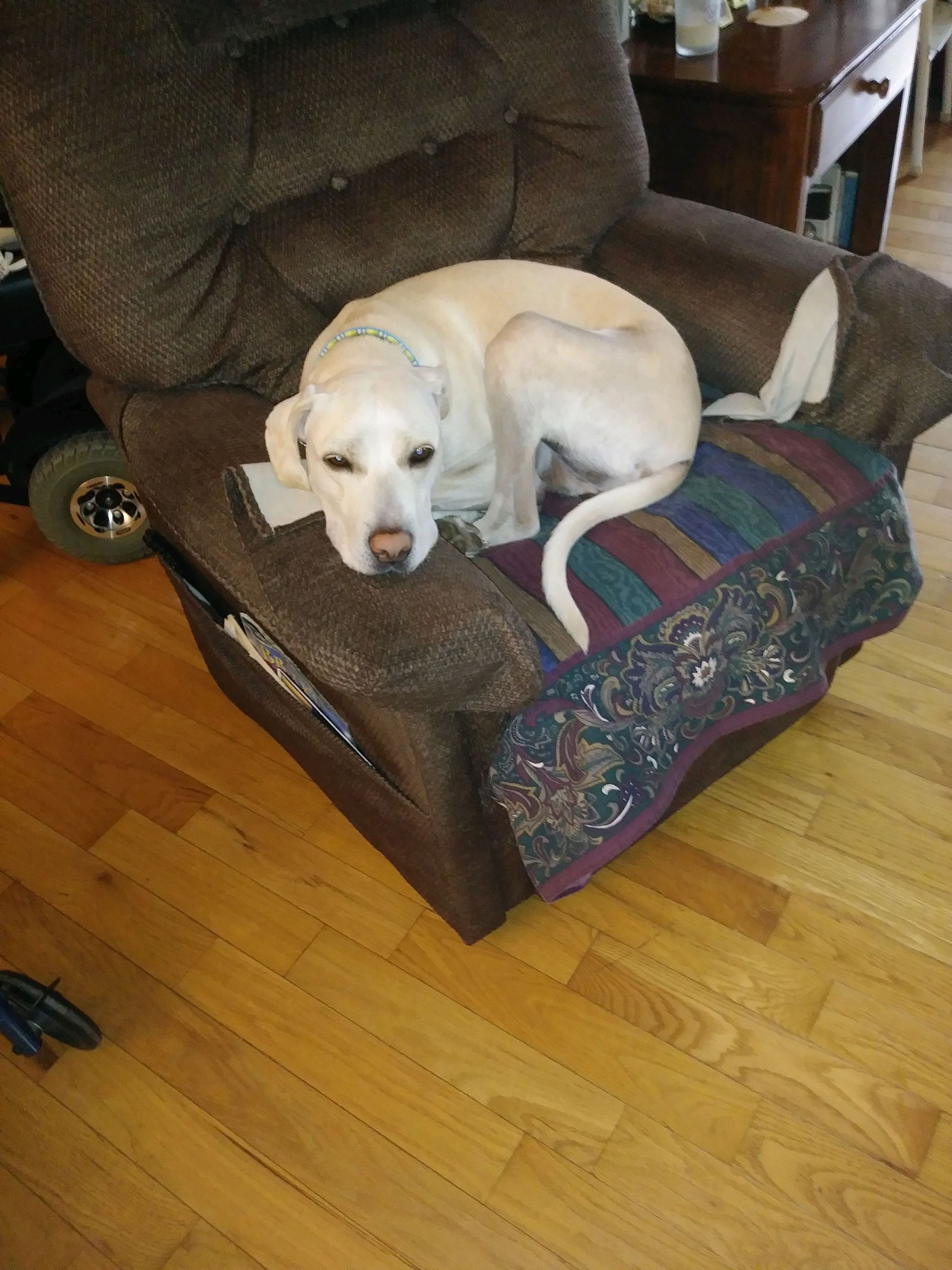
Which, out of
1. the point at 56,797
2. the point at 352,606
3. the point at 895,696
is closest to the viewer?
the point at 352,606

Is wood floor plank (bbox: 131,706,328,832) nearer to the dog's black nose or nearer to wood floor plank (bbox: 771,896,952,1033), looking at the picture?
the dog's black nose

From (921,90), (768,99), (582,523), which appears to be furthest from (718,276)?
(921,90)

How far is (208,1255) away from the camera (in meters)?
1.33

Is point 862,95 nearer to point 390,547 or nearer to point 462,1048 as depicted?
point 390,547

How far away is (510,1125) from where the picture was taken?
4.57 feet

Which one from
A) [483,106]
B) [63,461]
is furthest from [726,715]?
[63,461]

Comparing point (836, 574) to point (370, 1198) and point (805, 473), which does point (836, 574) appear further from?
point (370, 1198)

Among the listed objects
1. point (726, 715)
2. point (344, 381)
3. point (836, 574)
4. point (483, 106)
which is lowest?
point (726, 715)

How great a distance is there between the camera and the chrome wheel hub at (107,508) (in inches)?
92.4

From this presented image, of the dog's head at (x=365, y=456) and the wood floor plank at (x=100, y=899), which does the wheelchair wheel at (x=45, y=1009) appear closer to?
the wood floor plank at (x=100, y=899)

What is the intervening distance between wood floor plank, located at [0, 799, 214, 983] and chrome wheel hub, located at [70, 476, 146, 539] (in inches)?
31.9

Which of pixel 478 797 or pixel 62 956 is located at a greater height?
pixel 478 797

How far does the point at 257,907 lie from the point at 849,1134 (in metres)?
1.09

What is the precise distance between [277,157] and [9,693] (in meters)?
1.47
